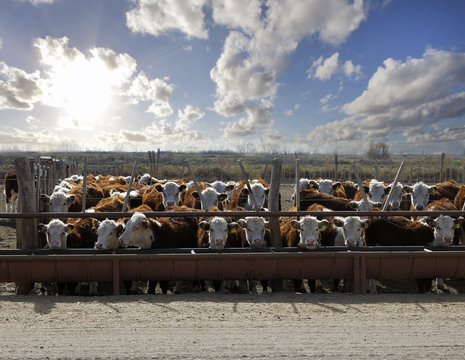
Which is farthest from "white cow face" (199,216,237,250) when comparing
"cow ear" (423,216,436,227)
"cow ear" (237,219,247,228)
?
"cow ear" (423,216,436,227)

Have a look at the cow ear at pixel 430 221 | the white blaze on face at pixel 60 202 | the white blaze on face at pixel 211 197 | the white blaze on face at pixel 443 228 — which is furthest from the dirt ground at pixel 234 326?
the white blaze on face at pixel 60 202

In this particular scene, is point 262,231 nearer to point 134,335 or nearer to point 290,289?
point 290,289

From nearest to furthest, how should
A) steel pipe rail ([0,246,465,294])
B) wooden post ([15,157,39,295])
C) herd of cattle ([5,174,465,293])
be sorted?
1. steel pipe rail ([0,246,465,294])
2. wooden post ([15,157,39,295])
3. herd of cattle ([5,174,465,293])

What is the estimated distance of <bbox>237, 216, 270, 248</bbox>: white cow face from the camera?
22.6 ft

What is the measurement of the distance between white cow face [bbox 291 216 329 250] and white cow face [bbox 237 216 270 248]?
0.57 meters

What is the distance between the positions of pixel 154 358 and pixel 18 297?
3004mm

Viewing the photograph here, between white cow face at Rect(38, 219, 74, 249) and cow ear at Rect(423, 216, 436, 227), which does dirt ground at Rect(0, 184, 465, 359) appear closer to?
white cow face at Rect(38, 219, 74, 249)

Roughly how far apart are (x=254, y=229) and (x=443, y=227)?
3625 millimetres

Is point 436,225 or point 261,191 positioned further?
point 261,191

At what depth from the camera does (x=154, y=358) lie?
12.0ft

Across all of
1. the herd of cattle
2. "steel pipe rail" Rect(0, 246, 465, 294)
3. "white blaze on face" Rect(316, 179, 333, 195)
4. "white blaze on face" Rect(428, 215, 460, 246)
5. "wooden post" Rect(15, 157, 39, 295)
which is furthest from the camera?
"white blaze on face" Rect(316, 179, 333, 195)

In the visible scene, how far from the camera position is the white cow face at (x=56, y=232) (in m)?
6.65

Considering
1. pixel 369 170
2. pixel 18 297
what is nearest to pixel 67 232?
pixel 18 297

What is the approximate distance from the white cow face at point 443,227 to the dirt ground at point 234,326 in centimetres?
185
